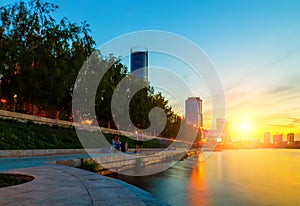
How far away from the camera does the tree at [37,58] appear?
2812cm

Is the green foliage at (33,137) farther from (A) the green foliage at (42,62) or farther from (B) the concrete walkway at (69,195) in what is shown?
(B) the concrete walkway at (69,195)

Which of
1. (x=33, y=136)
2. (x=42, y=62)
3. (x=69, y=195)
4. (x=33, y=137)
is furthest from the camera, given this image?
(x=42, y=62)

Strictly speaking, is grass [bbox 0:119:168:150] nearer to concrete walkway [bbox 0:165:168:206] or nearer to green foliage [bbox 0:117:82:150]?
green foliage [bbox 0:117:82:150]

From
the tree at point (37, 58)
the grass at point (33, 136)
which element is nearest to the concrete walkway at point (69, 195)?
the grass at point (33, 136)

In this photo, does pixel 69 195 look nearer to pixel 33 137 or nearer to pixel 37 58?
pixel 33 137

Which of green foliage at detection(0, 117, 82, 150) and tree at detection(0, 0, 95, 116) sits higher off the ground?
tree at detection(0, 0, 95, 116)

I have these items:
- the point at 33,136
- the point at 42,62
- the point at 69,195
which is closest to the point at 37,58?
the point at 42,62

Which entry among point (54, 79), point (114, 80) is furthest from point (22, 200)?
point (114, 80)

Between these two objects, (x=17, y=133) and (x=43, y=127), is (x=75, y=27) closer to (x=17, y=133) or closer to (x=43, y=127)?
(x=43, y=127)

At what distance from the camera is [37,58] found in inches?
1161

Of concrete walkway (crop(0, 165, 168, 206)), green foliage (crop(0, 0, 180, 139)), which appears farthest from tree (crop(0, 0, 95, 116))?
concrete walkway (crop(0, 165, 168, 206))

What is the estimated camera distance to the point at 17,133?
21625mm

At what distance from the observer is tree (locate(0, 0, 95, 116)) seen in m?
28.1

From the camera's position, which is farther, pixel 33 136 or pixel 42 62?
pixel 42 62
